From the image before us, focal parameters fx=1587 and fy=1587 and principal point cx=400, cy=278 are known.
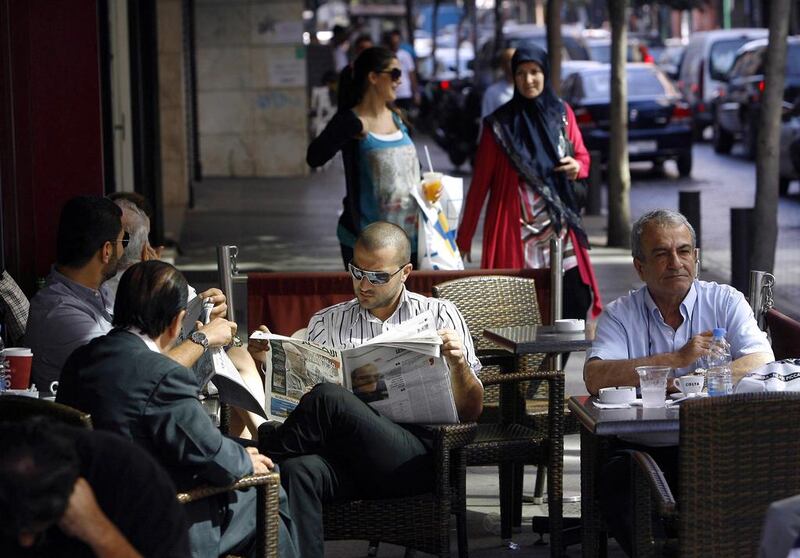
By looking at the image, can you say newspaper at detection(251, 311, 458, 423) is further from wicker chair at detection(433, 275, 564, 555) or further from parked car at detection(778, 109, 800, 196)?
parked car at detection(778, 109, 800, 196)

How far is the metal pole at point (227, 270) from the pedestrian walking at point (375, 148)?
1733mm

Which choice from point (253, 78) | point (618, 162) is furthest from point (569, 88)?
point (618, 162)

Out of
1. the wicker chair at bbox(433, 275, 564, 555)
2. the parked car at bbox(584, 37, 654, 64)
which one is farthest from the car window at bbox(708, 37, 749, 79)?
the wicker chair at bbox(433, 275, 564, 555)

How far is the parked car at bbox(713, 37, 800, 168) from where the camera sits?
24516mm

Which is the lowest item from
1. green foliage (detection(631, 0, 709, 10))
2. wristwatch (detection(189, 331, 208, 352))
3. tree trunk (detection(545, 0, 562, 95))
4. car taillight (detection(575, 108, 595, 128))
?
wristwatch (detection(189, 331, 208, 352))

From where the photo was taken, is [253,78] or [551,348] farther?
[253,78]

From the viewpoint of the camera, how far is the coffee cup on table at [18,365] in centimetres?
555

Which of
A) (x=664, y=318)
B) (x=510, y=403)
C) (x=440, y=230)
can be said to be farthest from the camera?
(x=440, y=230)

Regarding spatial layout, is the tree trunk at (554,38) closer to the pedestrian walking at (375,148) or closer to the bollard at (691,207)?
the bollard at (691,207)

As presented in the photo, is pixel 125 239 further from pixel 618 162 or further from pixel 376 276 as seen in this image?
pixel 618 162

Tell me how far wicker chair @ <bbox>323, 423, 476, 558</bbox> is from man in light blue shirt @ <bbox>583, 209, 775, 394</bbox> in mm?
652

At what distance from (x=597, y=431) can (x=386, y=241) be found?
1267 millimetres

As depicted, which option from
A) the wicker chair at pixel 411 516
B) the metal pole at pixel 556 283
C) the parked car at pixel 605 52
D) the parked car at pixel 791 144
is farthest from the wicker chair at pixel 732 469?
the parked car at pixel 605 52

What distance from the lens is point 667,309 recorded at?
18.8ft
